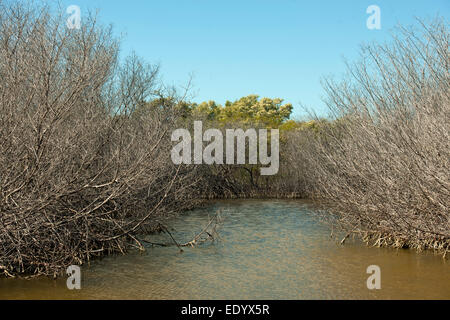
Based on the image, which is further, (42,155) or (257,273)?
(257,273)

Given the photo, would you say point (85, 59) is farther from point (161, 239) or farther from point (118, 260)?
point (161, 239)

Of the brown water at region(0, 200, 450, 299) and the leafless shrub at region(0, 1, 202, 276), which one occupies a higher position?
the leafless shrub at region(0, 1, 202, 276)

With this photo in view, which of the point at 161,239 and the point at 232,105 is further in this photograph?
the point at 232,105

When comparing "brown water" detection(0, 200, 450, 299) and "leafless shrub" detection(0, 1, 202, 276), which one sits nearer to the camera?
"leafless shrub" detection(0, 1, 202, 276)

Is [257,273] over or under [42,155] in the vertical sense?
under

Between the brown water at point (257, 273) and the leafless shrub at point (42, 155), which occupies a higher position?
the leafless shrub at point (42, 155)

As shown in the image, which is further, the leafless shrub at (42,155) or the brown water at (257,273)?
the brown water at (257,273)

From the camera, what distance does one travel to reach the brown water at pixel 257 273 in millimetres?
9297

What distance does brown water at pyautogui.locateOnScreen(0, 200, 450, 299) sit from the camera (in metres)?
9.30

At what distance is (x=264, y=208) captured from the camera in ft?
78.6

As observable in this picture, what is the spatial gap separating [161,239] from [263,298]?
5970mm

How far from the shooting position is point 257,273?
1077 centimetres
